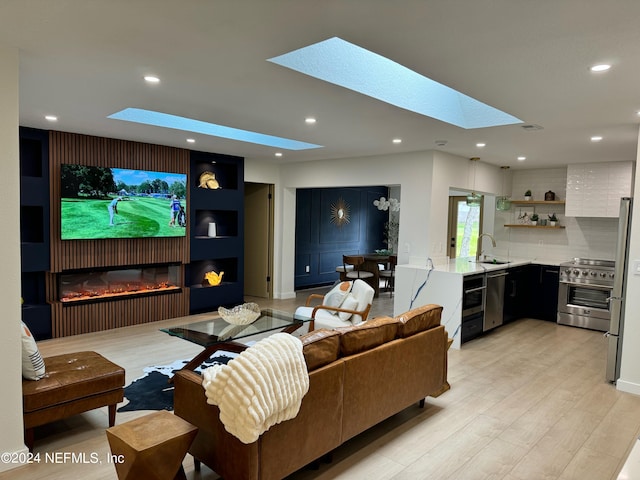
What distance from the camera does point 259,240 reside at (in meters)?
8.24

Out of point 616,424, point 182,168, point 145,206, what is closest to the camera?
point 616,424

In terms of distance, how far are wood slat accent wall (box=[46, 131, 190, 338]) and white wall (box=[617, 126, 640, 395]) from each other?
546cm

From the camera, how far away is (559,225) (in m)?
7.35

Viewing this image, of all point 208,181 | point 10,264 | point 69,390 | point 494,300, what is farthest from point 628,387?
point 208,181

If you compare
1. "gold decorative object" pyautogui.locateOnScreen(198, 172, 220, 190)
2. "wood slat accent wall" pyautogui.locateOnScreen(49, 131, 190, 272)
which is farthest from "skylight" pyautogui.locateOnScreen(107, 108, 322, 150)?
"gold decorative object" pyautogui.locateOnScreen(198, 172, 220, 190)

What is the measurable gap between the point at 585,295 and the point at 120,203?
21.8 ft

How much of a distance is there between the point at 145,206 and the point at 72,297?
1479mm

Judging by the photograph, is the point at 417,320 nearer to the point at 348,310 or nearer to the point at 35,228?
the point at 348,310

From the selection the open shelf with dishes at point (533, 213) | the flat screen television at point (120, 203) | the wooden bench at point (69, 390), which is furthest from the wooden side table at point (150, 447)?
the open shelf with dishes at point (533, 213)

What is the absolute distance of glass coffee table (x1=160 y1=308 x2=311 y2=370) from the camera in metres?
3.70

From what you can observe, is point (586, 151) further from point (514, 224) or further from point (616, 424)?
point (616, 424)

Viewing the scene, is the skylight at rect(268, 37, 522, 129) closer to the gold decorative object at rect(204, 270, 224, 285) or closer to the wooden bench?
the wooden bench

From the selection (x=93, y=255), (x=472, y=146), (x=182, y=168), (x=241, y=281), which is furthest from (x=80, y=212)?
(x=472, y=146)

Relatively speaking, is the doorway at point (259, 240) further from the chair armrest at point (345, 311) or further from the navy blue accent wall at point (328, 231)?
the chair armrest at point (345, 311)
